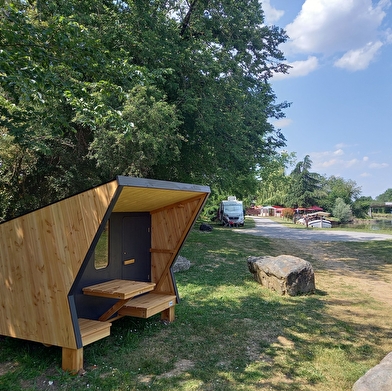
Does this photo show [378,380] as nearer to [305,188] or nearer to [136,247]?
[136,247]

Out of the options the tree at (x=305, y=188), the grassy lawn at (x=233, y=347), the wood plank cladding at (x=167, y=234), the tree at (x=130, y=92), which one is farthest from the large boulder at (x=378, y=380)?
the tree at (x=305, y=188)

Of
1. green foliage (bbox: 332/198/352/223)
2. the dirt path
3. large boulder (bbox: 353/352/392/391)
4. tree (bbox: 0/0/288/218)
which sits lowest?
the dirt path

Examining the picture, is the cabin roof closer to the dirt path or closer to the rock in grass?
the rock in grass

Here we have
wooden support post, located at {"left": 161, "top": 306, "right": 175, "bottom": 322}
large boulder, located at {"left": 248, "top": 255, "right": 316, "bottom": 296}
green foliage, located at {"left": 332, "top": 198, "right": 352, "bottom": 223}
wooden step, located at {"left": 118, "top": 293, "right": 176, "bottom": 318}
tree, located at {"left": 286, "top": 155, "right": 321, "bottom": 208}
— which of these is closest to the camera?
wooden step, located at {"left": 118, "top": 293, "right": 176, "bottom": 318}

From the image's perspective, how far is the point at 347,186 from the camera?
60.8 metres

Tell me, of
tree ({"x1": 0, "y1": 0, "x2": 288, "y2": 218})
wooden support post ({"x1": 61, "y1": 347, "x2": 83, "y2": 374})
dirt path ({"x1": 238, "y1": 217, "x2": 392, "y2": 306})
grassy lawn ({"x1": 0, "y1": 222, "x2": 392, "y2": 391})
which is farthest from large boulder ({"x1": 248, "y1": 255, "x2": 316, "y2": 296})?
wooden support post ({"x1": 61, "y1": 347, "x2": 83, "y2": 374})

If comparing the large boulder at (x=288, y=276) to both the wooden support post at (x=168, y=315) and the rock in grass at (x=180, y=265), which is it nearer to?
the rock in grass at (x=180, y=265)

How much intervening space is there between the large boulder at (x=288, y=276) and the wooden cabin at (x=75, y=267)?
9.77 ft

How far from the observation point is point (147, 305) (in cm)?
495

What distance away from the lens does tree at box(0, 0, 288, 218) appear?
5.71m

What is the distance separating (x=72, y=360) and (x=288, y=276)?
4.87 m

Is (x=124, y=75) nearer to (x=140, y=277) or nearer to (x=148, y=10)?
(x=140, y=277)

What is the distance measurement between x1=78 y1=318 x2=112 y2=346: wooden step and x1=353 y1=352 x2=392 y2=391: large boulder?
281cm

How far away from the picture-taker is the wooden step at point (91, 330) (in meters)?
3.88
